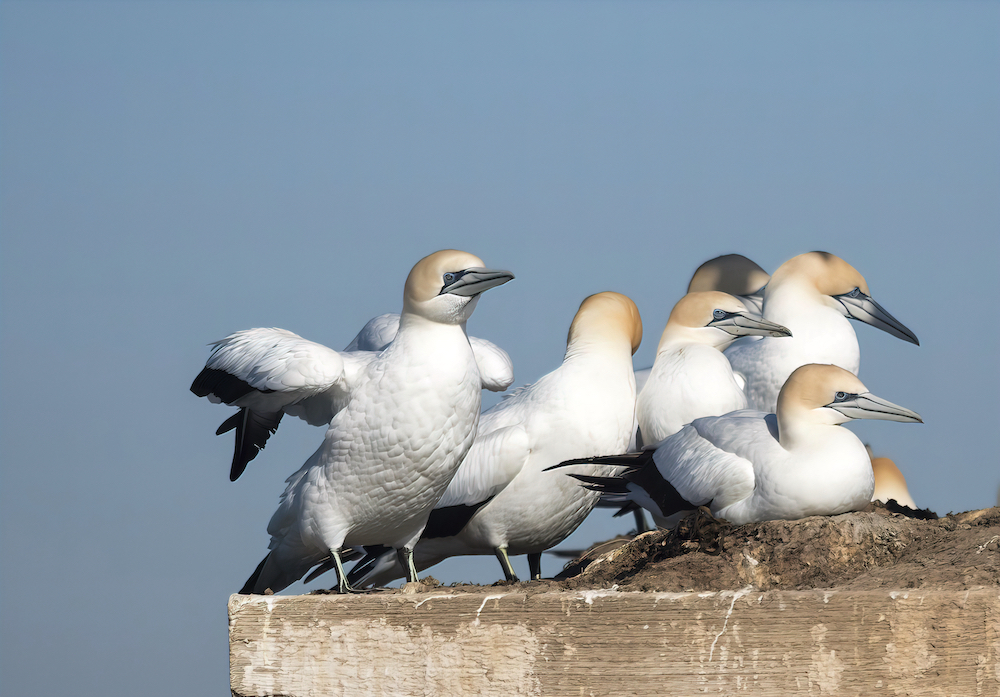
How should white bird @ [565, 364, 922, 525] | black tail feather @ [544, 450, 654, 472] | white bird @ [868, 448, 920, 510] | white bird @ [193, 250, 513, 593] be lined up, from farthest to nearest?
white bird @ [868, 448, 920, 510] < black tail feather @ [544, 450, 654, 472] < white bird @ [193, 250, 513, 593] < white bird @ [565, 364, 922, 525]

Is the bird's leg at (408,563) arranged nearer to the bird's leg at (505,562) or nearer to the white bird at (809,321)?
the bird's leg at (505,562)

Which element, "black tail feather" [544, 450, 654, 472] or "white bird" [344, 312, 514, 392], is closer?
"black tail feather" [544, 450, 654, 472]

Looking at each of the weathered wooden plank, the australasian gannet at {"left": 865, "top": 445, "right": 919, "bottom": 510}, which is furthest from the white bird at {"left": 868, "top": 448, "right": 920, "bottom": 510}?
the weathered wooden plank

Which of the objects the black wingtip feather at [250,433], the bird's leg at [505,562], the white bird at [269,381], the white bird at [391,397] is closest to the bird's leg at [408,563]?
the white bird at [391,397]

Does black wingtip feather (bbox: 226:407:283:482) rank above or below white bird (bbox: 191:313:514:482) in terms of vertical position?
below

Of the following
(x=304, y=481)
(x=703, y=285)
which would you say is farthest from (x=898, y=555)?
(x=703, y=285)

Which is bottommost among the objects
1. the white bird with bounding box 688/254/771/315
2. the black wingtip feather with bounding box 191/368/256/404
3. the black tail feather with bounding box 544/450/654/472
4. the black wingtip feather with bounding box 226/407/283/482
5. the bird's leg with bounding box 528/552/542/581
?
the bird's leg with bounding box 528/552/542/581

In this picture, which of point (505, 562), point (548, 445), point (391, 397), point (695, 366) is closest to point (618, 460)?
point (548, 445)

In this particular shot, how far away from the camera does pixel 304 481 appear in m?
5.80

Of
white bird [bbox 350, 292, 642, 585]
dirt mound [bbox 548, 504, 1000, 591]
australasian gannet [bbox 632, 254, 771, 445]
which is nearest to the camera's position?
dirt mound [bbox 548, 504, 1000, 591]

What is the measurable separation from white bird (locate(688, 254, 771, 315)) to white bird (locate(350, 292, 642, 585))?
2.85 meters

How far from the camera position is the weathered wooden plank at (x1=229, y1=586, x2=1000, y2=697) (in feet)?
13.0

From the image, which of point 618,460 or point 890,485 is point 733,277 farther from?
point 618,460

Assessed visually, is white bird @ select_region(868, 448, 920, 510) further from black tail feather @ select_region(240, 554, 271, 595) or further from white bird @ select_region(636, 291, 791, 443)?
black tail feather @ select_region(240, 554, 271, 595)
